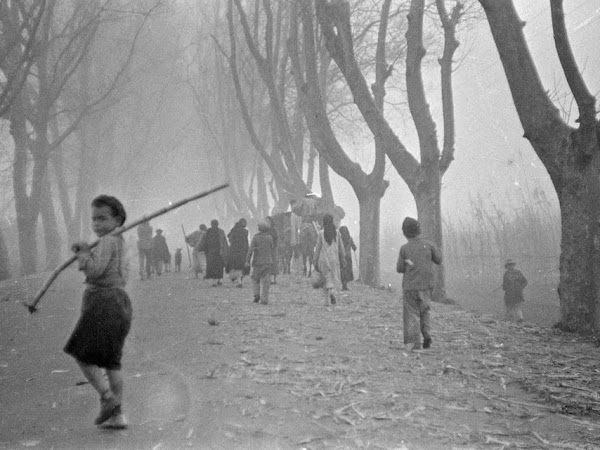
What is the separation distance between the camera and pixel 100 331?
15.7 ft

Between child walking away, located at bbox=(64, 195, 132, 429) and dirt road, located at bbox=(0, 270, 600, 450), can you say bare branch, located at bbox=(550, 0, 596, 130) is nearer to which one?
dirt road, located at bbox=(0, 270, 600, 450)

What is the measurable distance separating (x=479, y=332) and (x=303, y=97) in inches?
420

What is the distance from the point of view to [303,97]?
1948 cm

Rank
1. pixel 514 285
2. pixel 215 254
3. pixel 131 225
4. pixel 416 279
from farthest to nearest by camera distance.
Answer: pixel 215 254 < pixel 514 285 < pixel 416 279 < pixel 131 225

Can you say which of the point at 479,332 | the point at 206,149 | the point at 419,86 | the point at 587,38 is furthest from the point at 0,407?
Result: the point at 587,38

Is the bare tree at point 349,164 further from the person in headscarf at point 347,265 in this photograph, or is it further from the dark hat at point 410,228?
the dark hat at point 410,228

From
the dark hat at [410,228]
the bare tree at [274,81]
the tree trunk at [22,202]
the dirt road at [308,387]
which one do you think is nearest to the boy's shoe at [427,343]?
the dirt road at [308,387]

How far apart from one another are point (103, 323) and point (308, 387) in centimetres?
213

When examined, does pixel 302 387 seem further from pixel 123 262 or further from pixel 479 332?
pixel 479 332

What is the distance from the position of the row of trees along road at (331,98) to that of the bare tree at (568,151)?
2cm

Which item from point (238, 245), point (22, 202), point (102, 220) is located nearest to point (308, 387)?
point (102, 220)

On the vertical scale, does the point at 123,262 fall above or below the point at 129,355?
above

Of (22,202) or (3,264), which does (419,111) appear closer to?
(3,264)

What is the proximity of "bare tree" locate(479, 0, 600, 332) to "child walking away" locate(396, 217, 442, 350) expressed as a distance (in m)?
2.35
